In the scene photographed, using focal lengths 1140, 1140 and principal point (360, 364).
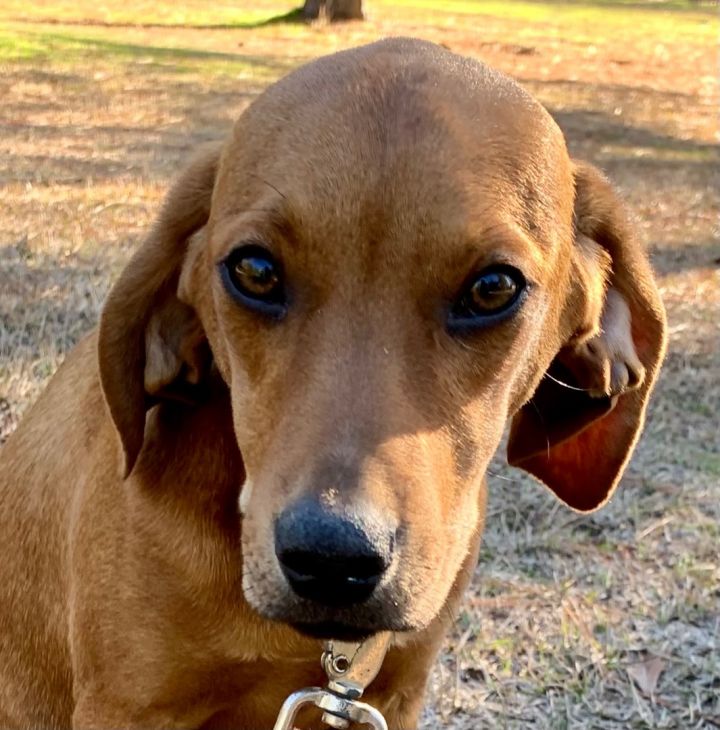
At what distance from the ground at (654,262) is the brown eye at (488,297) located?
6.47 feet

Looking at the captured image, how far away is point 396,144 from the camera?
7.59 feet

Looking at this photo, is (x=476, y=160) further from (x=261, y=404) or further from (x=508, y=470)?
(x=508, y=470)

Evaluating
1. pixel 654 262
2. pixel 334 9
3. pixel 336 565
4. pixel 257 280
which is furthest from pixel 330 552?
pixel 334 9

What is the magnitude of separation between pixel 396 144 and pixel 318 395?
54cm

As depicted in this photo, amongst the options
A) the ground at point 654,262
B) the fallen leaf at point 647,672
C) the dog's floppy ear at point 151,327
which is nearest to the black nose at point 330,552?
the dog's floppy ear at point 151,327

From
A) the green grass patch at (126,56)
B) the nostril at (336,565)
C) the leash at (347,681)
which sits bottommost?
the green grass patch at (126,56)

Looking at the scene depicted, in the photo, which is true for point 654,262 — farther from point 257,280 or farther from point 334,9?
point 334,9

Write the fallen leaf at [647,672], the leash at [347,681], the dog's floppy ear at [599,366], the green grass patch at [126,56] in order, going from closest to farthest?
the leash at [347,681]
the dog's floppy ear at [599,366]
the fallen leaf at [647,672]
the green grass patch at [126,56]

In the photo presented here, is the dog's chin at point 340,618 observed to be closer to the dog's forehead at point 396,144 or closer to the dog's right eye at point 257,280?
the dog's right eye at point 257,280

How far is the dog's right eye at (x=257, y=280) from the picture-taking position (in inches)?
93.1

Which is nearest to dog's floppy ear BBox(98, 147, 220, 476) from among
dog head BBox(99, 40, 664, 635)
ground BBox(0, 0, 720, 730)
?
dog head BBox(99, 40, 664, 635)

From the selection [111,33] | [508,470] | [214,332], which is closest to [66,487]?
[214,332]

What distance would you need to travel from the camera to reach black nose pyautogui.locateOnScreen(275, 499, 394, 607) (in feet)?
6.42

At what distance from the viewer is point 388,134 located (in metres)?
2.33
